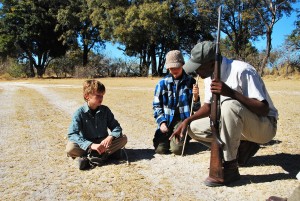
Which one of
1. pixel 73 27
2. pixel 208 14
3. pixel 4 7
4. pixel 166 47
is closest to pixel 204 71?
pixel 208 14

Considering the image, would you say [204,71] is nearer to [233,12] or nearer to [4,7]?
[233,12]

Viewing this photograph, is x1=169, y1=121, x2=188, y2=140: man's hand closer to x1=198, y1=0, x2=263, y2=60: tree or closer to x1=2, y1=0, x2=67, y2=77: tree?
x1=198, y1=0, x2=263, y2=60: tree

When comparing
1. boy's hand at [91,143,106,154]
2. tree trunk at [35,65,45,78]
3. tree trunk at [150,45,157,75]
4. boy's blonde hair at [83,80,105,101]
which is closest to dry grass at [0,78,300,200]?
boy's hand at [91,143,106,154]

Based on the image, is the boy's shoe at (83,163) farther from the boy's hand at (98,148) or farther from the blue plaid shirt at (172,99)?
the blue plaid shirt at (172,99)

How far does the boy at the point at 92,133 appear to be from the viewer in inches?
164

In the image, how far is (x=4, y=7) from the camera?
34844 millimetres

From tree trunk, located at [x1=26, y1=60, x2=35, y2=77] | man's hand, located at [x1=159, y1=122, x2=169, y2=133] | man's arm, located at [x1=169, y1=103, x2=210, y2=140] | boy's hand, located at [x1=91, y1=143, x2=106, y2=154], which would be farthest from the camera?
tree trunk, located at [x1=26, y1=60, x2=35, y2=77]

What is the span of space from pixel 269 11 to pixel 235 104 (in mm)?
27900

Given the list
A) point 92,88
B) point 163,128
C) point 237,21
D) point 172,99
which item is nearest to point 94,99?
point 92,88

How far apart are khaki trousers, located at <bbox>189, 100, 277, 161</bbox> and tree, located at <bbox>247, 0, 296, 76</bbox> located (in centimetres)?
2442

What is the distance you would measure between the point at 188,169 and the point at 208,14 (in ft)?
90.7

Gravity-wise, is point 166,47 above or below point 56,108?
above

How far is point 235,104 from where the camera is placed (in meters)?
3.32

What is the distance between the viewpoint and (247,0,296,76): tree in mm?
27578
